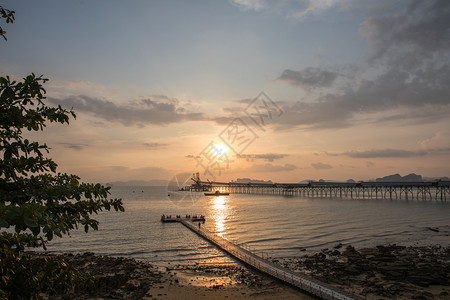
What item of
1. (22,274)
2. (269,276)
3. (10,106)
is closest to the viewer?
(22,274)

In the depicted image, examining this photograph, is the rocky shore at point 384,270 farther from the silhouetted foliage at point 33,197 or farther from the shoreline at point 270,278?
the silhouetted foliage at point 33,197

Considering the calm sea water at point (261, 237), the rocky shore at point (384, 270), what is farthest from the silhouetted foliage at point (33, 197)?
the calm sea water at point (261, 237)

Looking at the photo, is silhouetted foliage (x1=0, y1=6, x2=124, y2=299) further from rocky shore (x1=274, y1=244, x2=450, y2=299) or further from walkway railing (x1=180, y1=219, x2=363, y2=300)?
rocky shore (x1=274, y1=244, x2=450, y2=299)

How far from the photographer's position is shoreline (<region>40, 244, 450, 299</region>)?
73.1 feet

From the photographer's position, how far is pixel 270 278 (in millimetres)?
25203

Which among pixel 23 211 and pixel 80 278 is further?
pixel 80 278

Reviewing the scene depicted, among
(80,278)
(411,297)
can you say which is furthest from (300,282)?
(80,278)

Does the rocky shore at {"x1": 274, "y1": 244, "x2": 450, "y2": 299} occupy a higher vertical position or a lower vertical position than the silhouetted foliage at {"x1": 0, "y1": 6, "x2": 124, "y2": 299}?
lower

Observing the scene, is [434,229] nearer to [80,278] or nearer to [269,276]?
[269,276]

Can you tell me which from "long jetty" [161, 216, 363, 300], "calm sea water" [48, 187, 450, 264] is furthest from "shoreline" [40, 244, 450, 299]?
"calm sea water" [48, 187, 450, 264]

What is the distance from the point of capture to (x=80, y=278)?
4902mm

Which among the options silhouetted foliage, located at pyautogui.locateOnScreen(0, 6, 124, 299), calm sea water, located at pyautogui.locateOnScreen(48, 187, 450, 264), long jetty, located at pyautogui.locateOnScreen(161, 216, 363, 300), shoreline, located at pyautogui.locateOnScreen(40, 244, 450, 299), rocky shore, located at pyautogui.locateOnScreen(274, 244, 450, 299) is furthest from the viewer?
calm sea water, located at pyautogui.locateOnScreen(48, 187, 450, 264)

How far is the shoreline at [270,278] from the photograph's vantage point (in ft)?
73.1

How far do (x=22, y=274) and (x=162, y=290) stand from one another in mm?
21707
